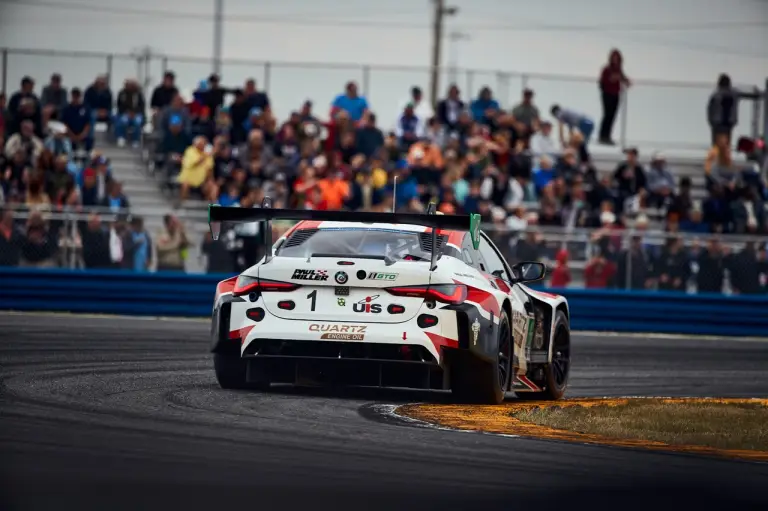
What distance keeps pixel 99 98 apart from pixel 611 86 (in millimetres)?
8842

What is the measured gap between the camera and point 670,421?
10688mm

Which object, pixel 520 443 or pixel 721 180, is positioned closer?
pixel 520 443

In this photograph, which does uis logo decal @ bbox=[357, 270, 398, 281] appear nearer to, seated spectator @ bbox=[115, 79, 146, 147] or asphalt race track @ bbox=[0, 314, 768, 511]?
asphalt race track @ bbox=[0, 314, 768, 511]

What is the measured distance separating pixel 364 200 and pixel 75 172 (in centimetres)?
424

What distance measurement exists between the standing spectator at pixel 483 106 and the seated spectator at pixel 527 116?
0.35 metres

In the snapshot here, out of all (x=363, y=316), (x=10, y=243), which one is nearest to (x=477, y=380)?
(x=363, y=316)

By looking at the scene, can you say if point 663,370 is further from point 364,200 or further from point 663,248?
point 364,200

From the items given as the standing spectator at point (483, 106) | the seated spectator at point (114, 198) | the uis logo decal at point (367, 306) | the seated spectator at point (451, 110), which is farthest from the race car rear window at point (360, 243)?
the standing spectator at point (483, 106)

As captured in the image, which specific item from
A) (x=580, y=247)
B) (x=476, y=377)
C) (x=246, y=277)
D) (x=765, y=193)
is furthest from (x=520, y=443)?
(x=765, y=193)

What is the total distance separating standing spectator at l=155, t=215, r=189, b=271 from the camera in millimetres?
20516

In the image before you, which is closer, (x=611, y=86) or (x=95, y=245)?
(x=95, y=245)

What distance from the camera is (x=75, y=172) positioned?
2294cm

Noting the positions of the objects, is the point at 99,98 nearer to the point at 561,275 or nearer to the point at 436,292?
the point at 561,275

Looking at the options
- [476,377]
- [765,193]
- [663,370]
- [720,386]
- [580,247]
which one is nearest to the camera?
[476,377]
